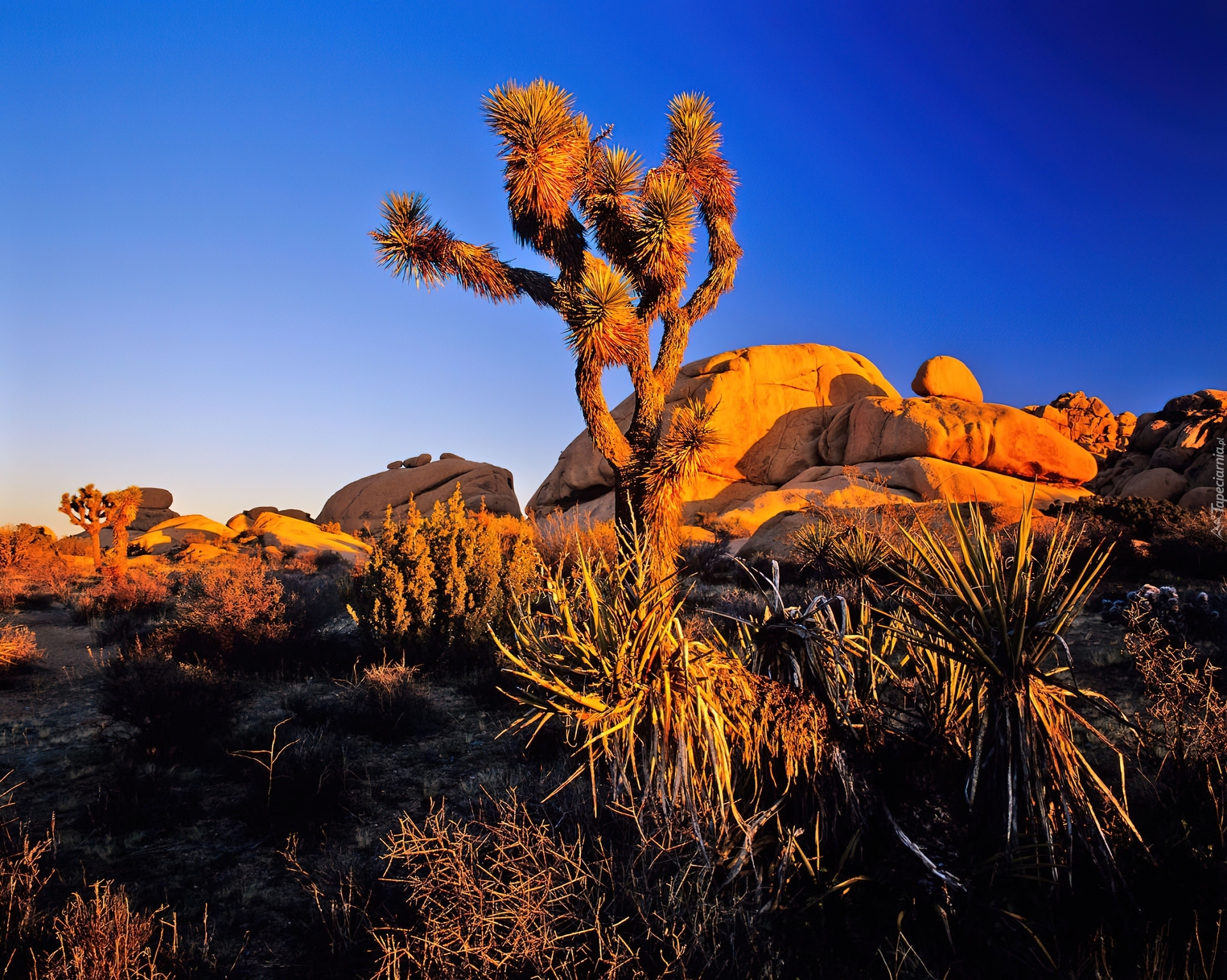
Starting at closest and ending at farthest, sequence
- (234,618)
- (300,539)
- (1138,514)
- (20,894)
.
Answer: (20,894) → (234,618) → (1138,514) → (300,539)

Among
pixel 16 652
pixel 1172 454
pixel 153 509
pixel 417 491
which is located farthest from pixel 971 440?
pixel 153 509

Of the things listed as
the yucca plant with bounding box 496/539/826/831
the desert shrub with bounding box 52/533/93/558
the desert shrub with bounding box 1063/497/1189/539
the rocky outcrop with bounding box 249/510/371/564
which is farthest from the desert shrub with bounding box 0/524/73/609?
the desert shrub with bounding box 1063/497/1189/539

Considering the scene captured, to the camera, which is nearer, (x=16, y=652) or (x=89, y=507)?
(x=16, y=652)

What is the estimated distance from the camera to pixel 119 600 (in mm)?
12992

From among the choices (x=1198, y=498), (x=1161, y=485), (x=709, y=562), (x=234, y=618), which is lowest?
(x=234, y=618)

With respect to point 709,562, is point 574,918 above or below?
below

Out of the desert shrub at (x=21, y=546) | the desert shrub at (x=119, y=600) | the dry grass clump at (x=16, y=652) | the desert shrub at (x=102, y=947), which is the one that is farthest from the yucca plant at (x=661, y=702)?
the desert shrub at (x=21, y=546)

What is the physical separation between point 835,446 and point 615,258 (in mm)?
21270

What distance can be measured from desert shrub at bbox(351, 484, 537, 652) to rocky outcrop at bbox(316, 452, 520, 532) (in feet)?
97.9

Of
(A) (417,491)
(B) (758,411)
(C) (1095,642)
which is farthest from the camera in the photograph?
(A) (417,491)

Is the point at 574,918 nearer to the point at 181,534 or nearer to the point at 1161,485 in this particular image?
the point at 1161,485

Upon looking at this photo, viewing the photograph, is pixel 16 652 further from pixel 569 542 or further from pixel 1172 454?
pixel 1172 454

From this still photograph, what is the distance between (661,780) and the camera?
297 cm

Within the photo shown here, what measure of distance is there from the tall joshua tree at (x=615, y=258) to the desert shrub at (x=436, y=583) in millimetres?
2099
